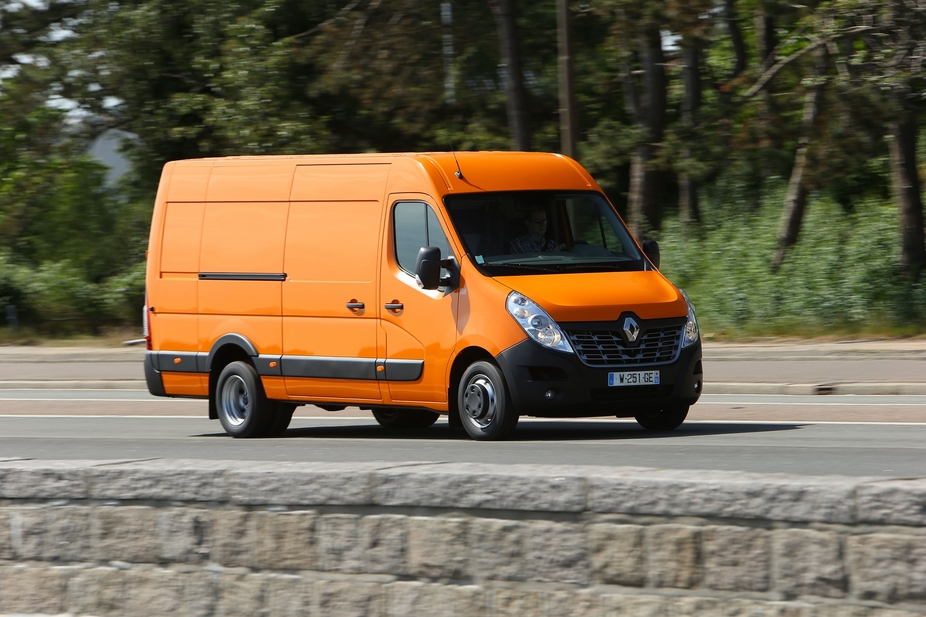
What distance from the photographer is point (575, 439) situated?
1052 centimetres

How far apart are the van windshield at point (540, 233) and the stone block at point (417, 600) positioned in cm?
563

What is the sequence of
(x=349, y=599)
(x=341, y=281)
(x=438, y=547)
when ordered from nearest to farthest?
(x=438, y=547) < (x=349, y=599) < (x=341, y=281)

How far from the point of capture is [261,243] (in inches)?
468

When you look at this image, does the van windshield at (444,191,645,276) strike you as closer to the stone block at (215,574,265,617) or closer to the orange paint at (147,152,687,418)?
the orange paint at (147,152,687,418)

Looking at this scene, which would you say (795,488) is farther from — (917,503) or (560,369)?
(560,369)

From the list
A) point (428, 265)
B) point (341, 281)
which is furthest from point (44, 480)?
point (341, 281)

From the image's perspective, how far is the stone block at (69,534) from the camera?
5285mm

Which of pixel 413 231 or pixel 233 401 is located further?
pixel 233 401

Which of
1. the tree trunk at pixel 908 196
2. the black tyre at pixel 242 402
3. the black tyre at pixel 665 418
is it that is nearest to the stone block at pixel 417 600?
the black tyre at pixel 665 418

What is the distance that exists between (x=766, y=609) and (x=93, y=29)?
89.8 feet

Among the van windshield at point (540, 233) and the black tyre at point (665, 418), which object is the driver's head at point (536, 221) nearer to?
the van windshield at point (540, 233)

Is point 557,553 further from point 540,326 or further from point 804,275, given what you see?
point 804,275

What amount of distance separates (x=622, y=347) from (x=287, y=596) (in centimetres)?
550

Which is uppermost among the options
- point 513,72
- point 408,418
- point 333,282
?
point 513,72
